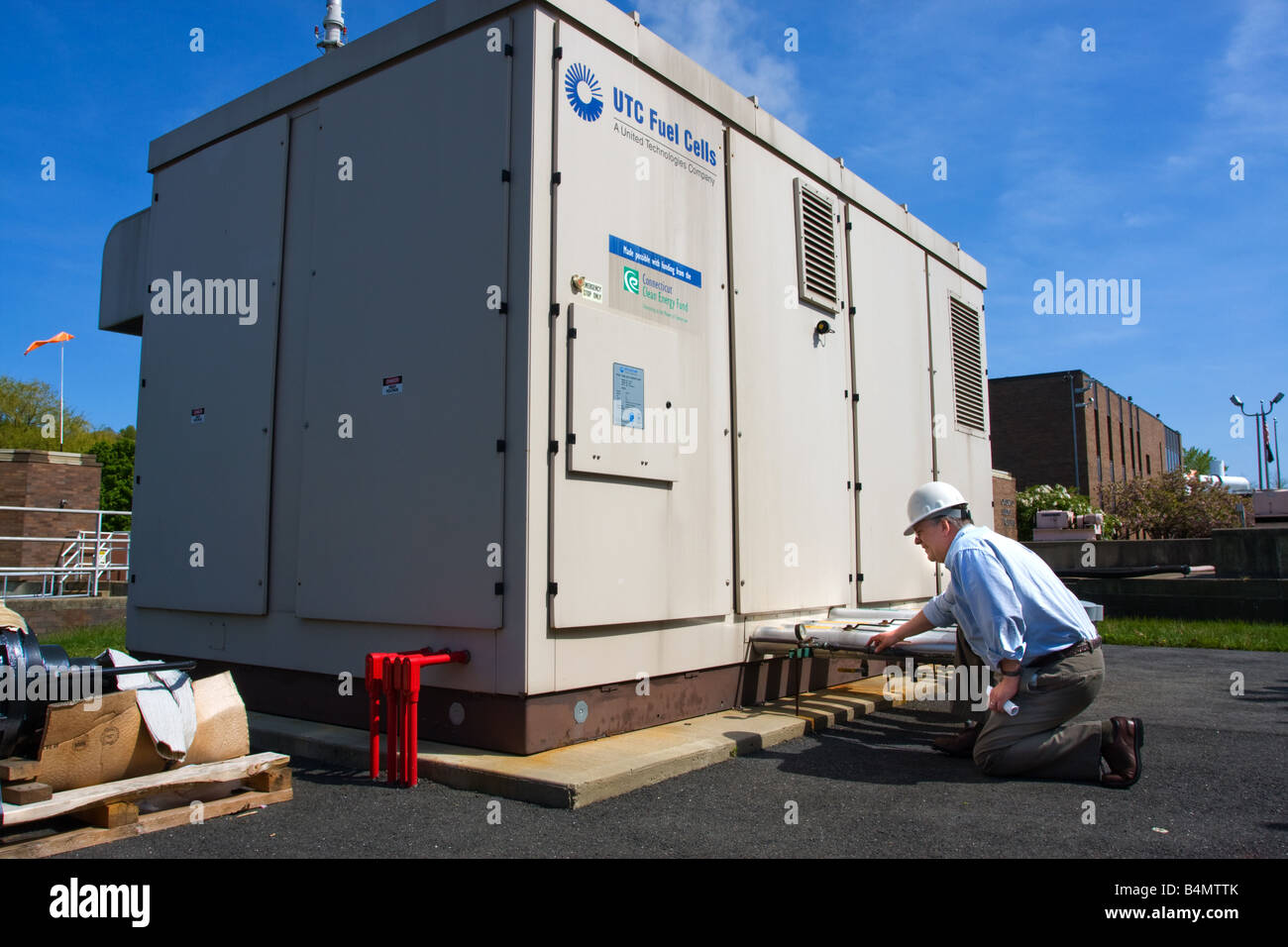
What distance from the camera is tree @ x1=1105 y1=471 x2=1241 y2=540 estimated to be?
24.8m

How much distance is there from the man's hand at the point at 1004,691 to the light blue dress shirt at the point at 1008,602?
0.30 ft

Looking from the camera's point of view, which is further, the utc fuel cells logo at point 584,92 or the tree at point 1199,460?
the tree at point 1199,460

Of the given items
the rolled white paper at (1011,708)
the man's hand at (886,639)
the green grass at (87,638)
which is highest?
the man's hand at (886,639)

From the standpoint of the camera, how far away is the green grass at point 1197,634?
1058 centimetres

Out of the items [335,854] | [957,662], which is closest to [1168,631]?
[957,662]

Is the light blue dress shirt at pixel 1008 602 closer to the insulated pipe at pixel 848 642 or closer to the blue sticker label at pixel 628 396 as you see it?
the insulated pipe at pixel 848 642

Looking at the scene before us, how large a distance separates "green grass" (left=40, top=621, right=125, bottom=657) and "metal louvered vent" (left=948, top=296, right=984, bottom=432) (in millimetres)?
8690

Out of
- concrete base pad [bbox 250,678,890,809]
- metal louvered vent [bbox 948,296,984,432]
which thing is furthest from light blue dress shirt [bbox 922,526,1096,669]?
metal louvered vent [bbox 948,296,984,432]

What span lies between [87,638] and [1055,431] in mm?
36013

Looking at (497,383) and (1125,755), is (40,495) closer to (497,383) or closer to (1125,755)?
(497,383)

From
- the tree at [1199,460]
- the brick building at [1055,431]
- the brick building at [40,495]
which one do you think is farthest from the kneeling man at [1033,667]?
the tree at [1199,460]

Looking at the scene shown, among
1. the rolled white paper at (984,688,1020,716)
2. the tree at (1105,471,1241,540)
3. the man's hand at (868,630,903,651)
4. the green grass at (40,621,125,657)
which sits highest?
the tree at (1105,471,1241,540)

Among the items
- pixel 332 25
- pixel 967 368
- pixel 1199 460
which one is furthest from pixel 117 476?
pixel 1199 460

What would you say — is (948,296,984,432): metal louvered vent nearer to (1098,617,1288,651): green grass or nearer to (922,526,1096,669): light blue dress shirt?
(1098,617,1288,651): green grass
